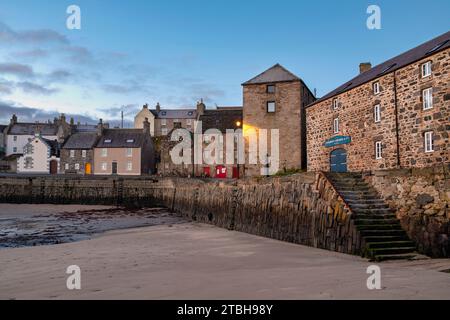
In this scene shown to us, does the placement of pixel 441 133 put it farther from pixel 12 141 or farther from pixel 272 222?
pixel 12 141

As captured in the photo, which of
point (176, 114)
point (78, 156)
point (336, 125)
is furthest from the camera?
point (176, 114)

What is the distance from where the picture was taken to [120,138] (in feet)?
169

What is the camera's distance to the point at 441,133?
16109 mm

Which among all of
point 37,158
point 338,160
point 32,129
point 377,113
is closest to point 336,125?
point 338,160

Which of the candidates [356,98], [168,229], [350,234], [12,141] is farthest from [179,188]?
[12,141]

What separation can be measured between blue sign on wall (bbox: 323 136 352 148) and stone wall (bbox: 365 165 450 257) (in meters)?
13.5

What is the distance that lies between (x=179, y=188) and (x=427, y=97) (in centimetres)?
1907

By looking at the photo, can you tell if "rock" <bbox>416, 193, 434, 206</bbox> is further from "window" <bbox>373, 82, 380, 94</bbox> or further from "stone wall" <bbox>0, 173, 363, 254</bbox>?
"window" <bbox>373, 82, 380, 94</bbox>

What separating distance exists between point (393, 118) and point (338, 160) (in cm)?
552

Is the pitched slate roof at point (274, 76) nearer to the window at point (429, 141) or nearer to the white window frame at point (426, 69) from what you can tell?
the white window frame at point (426, 69)

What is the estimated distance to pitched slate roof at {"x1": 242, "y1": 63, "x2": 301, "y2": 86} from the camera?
3291 centimetres

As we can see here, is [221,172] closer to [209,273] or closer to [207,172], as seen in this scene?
[207,172]

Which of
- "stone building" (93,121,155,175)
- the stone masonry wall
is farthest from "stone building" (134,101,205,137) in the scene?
the stone masonry wall

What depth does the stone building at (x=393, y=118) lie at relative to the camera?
1636 centimetres
